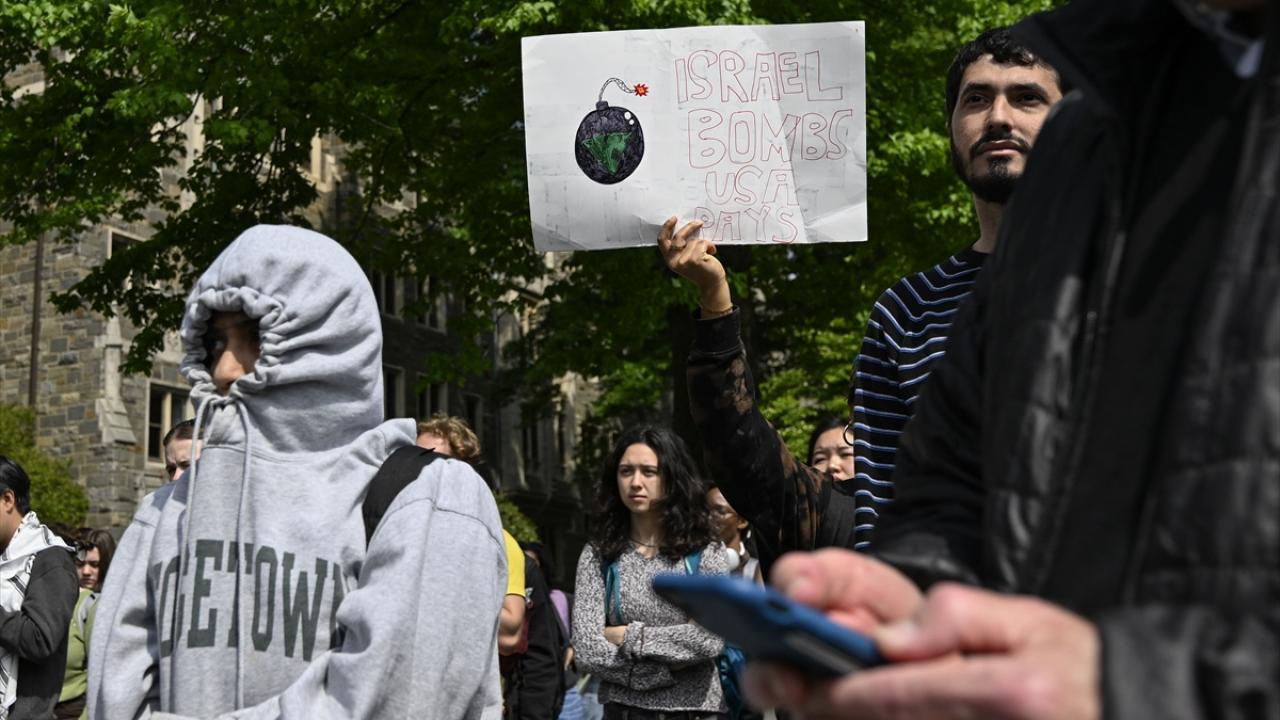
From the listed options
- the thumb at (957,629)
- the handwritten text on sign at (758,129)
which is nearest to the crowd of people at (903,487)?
the thumb at (957,629)

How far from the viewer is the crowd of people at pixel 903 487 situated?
3.88ft

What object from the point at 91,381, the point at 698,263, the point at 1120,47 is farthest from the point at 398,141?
the point at 1120,47

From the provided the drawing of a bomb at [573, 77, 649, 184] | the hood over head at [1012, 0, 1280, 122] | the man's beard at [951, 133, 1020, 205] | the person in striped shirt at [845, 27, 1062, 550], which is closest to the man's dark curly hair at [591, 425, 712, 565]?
the drawing of a bomb at [573, 77, 649, 184]

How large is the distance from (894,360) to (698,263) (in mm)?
744

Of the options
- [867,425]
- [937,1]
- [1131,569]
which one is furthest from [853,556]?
[937,1]

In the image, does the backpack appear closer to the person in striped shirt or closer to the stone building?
the person in striped shirt

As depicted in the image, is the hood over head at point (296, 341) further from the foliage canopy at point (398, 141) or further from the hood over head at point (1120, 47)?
the foliage canopy at point (398, 141)

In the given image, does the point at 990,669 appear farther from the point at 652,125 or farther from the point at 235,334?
the point at 652,125

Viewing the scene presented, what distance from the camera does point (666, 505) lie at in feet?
22.7

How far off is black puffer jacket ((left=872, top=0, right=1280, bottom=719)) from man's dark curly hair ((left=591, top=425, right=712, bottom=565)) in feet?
16.7

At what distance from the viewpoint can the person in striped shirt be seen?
3092 mm

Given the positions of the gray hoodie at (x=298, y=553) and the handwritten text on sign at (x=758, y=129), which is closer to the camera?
the gray hoodie at (x=298, y=553)

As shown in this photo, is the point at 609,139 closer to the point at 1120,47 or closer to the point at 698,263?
the point at 698,263

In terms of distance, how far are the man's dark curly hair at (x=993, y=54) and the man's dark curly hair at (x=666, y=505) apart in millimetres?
3556
